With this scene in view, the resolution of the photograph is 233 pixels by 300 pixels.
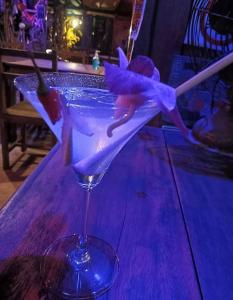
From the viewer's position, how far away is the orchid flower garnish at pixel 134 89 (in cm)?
28

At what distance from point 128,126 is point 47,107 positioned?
104mm

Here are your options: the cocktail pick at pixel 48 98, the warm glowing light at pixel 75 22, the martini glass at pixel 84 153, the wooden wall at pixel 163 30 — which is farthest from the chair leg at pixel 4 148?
the warm glowing light at pixel 75 22

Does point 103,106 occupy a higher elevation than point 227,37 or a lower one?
lower

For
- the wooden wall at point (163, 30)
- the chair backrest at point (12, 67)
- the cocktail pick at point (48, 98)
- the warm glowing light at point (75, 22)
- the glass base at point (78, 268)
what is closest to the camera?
the cocktail pick at point (48, 98)

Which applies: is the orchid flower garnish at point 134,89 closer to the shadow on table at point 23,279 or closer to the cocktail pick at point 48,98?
the cocktail pick at point 48,98

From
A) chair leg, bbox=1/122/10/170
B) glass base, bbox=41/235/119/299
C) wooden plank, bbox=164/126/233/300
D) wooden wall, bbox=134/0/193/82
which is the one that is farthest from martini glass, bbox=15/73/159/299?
chair leg, bbox=1/122/10/170

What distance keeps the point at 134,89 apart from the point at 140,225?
306mm

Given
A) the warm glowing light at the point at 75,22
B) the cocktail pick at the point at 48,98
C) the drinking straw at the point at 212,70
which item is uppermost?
the warm glowing light at the point at 75,22

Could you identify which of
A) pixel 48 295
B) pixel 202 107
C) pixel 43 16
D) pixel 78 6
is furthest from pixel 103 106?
pixel 78 6

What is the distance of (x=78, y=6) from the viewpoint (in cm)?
507

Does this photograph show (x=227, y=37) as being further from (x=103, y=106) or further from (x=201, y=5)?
(x=103, y=106)

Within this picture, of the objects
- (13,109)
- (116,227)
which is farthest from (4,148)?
(116,227)

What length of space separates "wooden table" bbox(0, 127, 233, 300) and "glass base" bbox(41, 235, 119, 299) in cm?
1

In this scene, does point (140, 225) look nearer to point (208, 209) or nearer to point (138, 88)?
point (208, 209)
